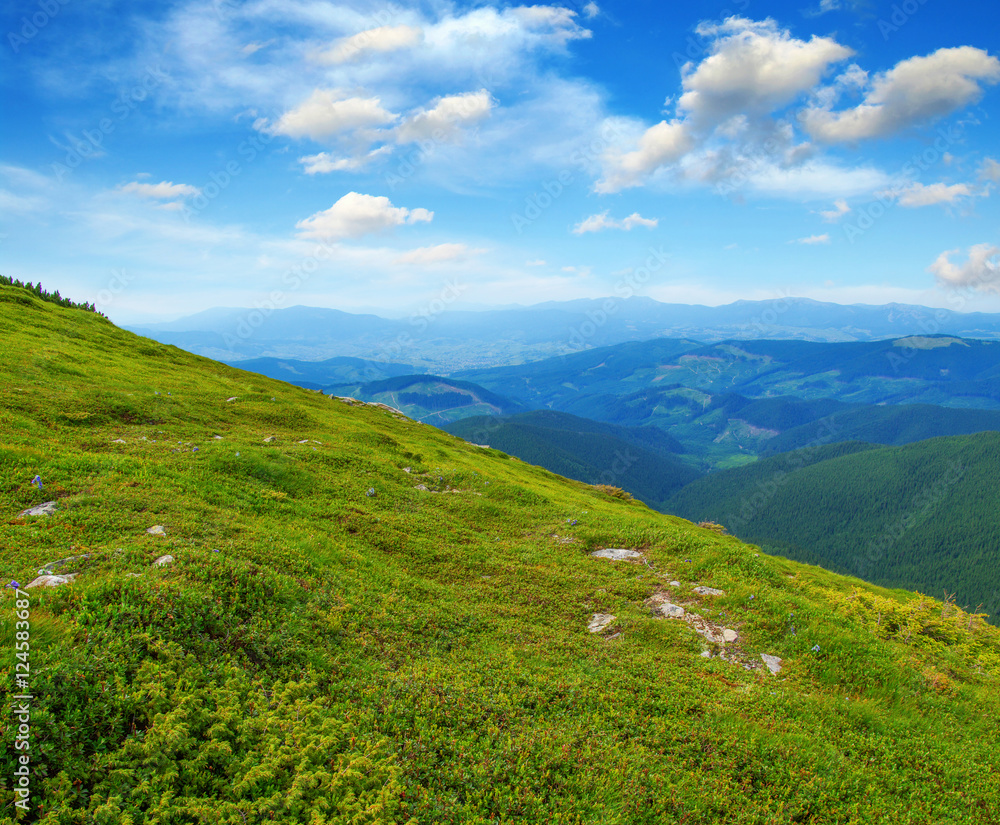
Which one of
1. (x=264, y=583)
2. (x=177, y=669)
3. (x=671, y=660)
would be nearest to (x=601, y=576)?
(x=671, y=660)

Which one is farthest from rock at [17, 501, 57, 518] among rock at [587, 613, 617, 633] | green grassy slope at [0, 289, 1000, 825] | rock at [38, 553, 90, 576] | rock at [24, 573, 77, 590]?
rock at [587, 613, 617, 633]

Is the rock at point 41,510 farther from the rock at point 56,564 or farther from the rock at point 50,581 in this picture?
the rock at point 50,581

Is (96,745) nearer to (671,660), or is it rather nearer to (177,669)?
(177,669)

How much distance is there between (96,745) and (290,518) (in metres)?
10.1

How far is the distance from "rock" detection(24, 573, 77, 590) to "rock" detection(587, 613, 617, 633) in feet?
39.9

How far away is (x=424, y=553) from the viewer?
16578mm

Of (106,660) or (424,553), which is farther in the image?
(424,553)

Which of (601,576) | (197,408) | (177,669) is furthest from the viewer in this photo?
(197,408)

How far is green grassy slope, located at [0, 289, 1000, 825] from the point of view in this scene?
6434 millimetres

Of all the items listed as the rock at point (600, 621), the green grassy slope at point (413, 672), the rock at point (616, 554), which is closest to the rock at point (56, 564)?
the green grassy slope at point (413, 672)

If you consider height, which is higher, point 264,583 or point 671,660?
point 264,583

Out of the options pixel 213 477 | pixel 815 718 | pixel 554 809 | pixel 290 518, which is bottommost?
pixel 815 718

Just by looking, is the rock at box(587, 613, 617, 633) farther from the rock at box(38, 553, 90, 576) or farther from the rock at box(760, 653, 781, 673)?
the rock at box(38, 553, 90, 576)

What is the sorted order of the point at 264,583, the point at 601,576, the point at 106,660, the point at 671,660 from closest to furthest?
the point at 106,660, the point at 264,583, the point at 671,660, the point at 601,576
